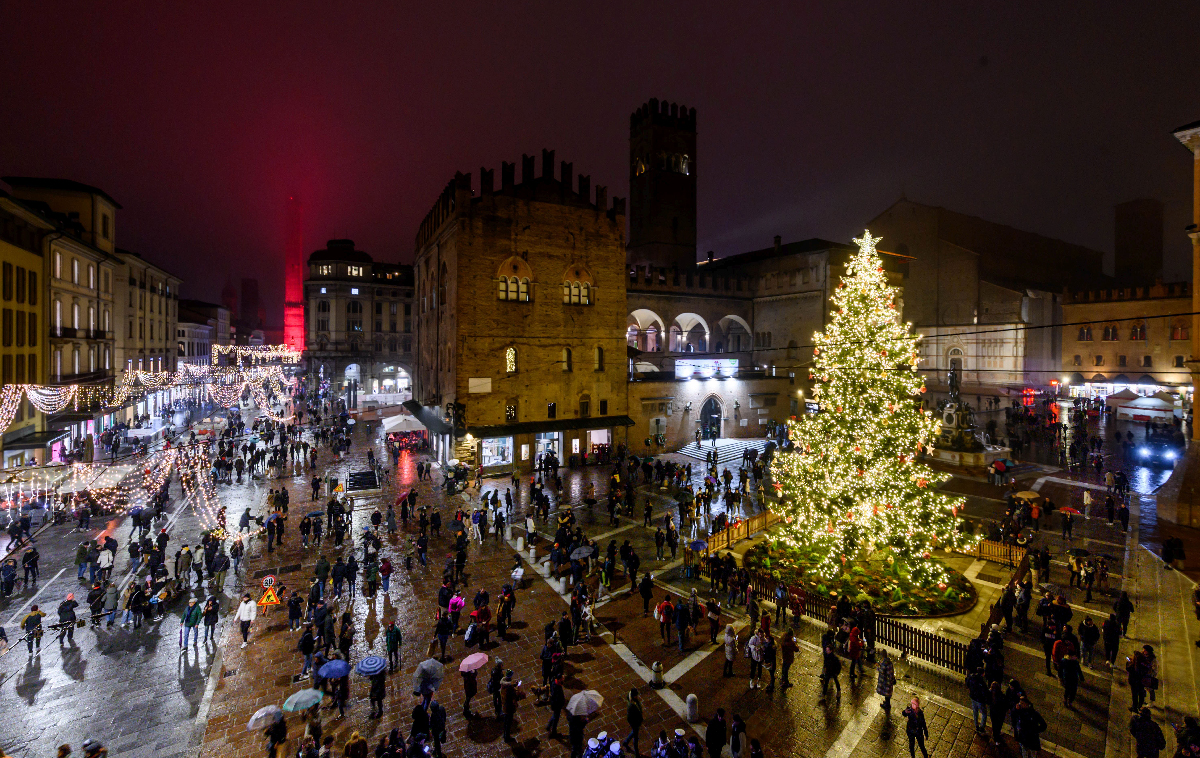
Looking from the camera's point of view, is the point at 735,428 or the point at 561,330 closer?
the point at 561,330

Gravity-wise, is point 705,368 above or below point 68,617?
above

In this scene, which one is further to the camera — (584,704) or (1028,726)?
(584,704)

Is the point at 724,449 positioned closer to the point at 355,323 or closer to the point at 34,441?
the point at 34,441

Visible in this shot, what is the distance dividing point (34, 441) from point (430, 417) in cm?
1758

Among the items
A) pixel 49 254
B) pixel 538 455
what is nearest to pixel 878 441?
pixel 538 455

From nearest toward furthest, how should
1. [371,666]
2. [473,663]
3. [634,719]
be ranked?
[634,719] → [371,666] → [473,663]

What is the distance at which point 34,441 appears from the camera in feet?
77.5

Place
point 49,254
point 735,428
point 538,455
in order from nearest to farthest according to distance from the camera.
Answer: point 49,254
point 538,455
point 735,428

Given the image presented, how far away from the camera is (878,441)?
14336 millimetres

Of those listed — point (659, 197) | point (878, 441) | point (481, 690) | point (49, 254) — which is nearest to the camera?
point (481, 690)

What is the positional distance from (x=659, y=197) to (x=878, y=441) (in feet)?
134

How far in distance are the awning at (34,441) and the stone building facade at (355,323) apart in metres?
39.9

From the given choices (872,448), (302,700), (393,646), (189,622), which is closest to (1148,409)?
(872,448)

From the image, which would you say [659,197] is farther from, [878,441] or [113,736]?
[113,736]
